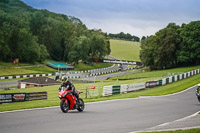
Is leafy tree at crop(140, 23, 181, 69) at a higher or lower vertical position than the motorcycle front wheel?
higher

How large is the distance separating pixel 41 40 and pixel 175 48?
5429 cm

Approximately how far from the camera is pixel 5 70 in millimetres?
69875

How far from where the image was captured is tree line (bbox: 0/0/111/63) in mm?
89938

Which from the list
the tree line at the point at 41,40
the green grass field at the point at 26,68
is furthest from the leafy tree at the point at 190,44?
the tree line at the point at 41,40

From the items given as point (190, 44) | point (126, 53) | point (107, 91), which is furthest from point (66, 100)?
point (126, 53)

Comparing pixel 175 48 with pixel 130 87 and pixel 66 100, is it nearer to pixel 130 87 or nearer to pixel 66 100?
pixel 130 87

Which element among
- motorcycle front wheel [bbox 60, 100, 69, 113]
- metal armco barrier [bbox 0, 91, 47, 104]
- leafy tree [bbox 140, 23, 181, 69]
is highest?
leafy tree [bbox 140, 23, 181, 69]

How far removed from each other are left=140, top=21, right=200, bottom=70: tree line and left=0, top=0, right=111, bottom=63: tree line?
28786 millimetres

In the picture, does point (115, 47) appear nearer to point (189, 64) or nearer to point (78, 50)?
point (78, 50)

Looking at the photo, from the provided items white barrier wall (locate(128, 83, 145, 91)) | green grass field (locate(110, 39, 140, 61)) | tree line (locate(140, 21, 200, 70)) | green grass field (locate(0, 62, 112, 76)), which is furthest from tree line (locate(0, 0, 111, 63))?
white barrier wall (locate(128, 83, 145, 91))

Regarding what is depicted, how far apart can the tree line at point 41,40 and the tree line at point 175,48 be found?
2879cm

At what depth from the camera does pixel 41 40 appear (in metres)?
117

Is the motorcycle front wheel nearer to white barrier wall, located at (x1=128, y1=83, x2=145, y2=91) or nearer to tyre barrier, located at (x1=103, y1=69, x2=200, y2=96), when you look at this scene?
tyre barrier, located at (x1=103, y1=69, x2=200, y2=96)

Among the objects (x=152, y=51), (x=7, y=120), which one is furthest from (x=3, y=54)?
(x=7, y=120)
